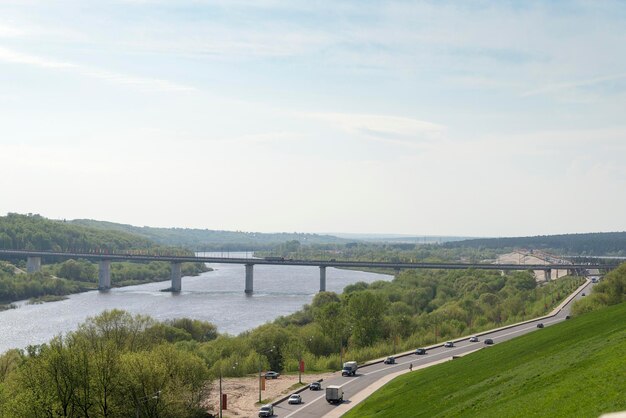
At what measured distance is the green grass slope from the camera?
26.9 metres

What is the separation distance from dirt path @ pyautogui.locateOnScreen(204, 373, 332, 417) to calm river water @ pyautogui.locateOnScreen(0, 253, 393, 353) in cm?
3453

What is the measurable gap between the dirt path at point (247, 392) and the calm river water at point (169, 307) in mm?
34531

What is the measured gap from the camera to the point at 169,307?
398ft

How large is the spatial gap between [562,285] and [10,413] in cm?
11161

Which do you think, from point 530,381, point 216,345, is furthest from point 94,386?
point 216,345

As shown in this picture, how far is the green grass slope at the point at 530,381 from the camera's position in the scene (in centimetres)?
2689

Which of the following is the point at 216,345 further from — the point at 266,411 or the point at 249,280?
the point at 249,280

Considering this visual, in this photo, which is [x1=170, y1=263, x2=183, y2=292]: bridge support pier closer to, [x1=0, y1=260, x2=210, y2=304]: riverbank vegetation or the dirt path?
[x1=0, y1=260, x2=210, y2=304]: riverbank vegetation

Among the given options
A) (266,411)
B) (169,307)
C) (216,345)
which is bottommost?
(169,307)

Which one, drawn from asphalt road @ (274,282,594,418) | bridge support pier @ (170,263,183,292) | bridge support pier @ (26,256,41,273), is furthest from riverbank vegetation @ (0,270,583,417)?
bridge support pier @ (26,256,41,273)

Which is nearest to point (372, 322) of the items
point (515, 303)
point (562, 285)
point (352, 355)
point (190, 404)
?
point (352, 355)

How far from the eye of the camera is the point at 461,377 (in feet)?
147

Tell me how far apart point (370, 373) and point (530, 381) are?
87.7 feet

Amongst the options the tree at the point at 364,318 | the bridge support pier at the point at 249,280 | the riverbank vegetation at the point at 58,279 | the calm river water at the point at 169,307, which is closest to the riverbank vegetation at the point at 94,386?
the tree at the point at 364,318
